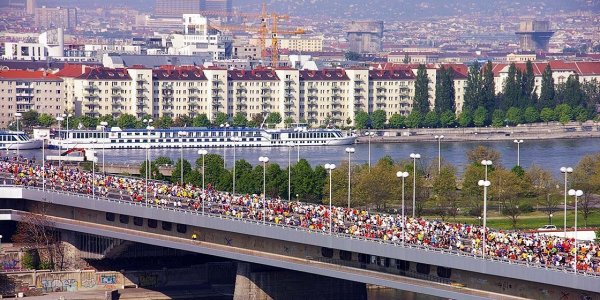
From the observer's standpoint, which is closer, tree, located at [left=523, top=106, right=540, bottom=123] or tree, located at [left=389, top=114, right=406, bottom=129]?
tree, located at [left=389, top=114, right=406, bottom=129]

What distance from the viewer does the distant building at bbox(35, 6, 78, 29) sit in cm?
18548

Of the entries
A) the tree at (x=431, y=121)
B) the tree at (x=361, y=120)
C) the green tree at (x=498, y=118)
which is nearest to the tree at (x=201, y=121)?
the tree at (x=361, y=120)

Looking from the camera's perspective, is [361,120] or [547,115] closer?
[361,120]

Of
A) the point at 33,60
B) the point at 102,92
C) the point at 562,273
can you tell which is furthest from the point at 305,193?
the point at 33,60

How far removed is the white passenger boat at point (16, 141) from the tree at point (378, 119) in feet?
59.9

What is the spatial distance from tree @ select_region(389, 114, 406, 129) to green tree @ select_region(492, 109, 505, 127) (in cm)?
420

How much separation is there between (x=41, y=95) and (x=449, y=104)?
1809 centimetres

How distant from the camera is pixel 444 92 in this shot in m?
80.9

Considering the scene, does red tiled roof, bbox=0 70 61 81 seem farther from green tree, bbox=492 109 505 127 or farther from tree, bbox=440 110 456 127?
green tree, bbox=492 109 505 127

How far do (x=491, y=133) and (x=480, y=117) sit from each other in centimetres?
180

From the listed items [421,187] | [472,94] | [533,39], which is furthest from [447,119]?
[533,39]

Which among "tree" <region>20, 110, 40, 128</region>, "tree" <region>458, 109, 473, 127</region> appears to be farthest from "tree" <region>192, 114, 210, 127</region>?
"tree" <region>458, 109, 473, 127</region>

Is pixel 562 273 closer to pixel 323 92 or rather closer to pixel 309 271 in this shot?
pixel 309 271

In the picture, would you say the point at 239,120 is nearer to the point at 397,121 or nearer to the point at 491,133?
the point at 397,121
